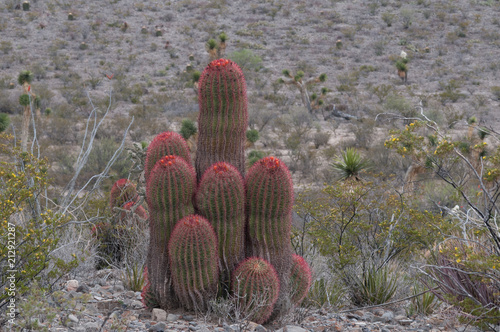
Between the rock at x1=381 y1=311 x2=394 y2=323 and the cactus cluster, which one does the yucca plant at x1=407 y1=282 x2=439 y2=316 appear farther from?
the cactus cluster

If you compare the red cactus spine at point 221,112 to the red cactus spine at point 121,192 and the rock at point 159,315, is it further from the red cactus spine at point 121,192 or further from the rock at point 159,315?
the red cactus spine at point 121,192

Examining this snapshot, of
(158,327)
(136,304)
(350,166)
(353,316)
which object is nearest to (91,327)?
(158,327)

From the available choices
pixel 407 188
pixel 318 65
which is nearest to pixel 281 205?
pixel 407 188

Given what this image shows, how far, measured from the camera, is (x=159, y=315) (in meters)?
5.00

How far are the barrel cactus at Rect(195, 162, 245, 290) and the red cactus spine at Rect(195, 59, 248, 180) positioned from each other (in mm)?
352

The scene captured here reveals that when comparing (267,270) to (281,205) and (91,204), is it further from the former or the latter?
(91,204)

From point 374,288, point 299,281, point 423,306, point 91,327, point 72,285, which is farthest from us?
point 374,288

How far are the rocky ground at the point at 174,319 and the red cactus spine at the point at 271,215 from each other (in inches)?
21.0

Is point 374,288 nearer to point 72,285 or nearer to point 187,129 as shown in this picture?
point 72,285

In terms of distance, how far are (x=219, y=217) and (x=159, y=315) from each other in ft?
3.67

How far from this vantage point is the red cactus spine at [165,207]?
4.89 metres

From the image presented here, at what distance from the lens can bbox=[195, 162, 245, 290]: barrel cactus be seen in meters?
4.89

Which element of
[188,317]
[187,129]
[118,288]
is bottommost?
[118,288]

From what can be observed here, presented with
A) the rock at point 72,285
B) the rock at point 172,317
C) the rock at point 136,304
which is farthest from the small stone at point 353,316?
the rock at point 72,285
